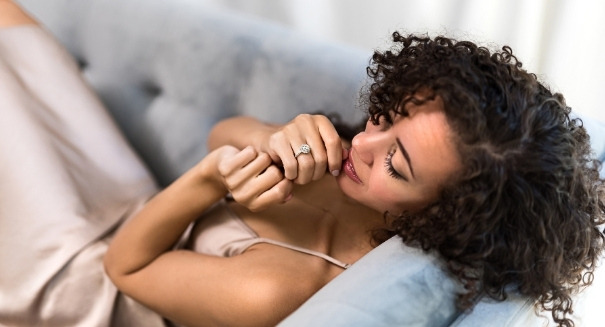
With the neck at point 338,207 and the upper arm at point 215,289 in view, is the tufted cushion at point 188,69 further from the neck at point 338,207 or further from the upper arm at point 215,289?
the upper arm at point 215,289

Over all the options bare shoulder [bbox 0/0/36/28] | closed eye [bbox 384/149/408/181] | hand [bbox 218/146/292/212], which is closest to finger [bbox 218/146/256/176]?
hand [bbox 218/146/292/212]

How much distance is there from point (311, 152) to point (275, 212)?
0.62 ft

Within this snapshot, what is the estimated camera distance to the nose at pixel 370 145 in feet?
2.54

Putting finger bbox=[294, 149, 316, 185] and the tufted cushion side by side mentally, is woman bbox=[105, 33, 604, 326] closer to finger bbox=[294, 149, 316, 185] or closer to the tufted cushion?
finger bbox=[294, 149, 316, 185]

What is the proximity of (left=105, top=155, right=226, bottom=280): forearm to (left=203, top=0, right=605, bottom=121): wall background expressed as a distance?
1.55 ft

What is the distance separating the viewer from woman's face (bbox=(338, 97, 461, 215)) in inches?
28.2

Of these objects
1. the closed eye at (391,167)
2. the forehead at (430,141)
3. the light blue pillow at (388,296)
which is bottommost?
the light blue pillow at (388,296)

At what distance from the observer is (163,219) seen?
0.98 m

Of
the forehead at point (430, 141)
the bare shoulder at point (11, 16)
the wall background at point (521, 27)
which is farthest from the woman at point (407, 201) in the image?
the bare shoulder at point (11, 16)

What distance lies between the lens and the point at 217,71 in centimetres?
123

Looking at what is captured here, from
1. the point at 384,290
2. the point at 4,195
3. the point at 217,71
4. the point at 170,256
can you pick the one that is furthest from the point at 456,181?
the point at 4,195

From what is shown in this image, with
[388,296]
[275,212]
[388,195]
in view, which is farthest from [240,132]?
[388,296]

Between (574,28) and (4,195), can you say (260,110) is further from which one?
(574,28)

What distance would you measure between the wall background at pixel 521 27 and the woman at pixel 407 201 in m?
0.41
